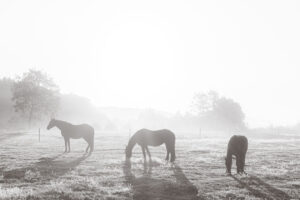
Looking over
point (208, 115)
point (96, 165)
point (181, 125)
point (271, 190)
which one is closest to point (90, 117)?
point (181, 125)

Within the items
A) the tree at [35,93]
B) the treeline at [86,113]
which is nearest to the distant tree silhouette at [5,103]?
the treeline at [86,113]

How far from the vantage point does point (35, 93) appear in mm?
65312

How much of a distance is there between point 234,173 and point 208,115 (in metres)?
85.8

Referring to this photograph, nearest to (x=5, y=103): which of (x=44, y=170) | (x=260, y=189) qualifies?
(x=44, y=170)

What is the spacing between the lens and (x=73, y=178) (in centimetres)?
1592

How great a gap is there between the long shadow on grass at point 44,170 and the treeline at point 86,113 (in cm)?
4748

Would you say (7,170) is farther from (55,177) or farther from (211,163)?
(211,163)

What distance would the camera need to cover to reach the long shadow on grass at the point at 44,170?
53.2 ft

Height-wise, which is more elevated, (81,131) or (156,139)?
(81,131)

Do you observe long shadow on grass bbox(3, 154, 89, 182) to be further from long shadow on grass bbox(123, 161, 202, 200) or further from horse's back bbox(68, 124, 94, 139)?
horse's back bbox(68, 124, 94, 139)

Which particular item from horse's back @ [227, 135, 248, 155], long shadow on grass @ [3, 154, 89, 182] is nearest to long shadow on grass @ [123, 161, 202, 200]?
horse's back @ [227, 135, 248, 155]

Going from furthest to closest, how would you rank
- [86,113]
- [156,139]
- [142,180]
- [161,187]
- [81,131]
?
[86,113]
[81,131]
[156,139]
[142,180]
[161,187]

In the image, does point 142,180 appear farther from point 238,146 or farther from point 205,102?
point 205,102

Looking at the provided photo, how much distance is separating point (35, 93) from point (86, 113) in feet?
138
